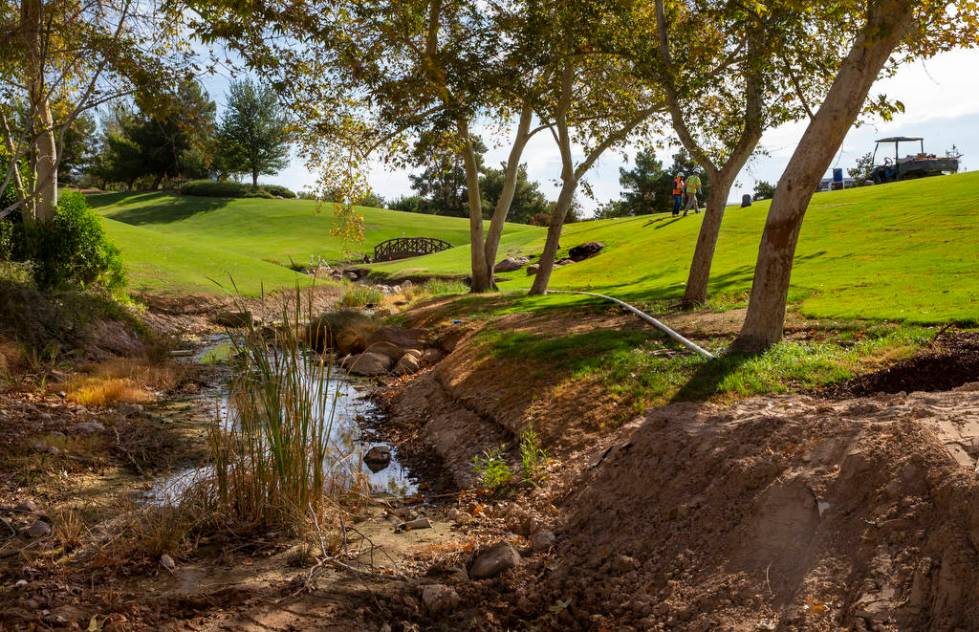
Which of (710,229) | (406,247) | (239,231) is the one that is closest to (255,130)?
(239,231)

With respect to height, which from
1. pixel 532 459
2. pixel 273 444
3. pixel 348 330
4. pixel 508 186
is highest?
pixel 508 186

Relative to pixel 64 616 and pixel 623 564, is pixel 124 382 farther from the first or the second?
pixel 623 564

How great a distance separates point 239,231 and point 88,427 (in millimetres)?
52823

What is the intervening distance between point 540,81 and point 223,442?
46.5 ft

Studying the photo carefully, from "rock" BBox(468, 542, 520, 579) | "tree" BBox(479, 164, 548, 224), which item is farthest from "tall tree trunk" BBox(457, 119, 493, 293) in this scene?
"tree" BBox(479, 164, 548, 224)

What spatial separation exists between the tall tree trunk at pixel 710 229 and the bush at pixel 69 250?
14.2 metres

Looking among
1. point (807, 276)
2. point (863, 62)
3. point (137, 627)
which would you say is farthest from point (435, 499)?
point (807, 276)

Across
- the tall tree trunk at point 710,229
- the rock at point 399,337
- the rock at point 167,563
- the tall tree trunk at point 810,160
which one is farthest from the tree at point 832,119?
the rock at point 399,337

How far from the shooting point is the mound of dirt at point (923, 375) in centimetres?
765

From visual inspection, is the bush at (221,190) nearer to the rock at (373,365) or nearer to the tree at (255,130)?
the tree at (255,130)

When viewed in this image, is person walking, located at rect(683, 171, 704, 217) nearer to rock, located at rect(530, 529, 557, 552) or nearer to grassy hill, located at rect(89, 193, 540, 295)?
grassy hill, located at rect(89, 193, 540, 295)

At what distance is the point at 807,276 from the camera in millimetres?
15969

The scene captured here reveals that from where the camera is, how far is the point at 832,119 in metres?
8.85

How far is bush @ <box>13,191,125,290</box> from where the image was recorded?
18.3 meters
